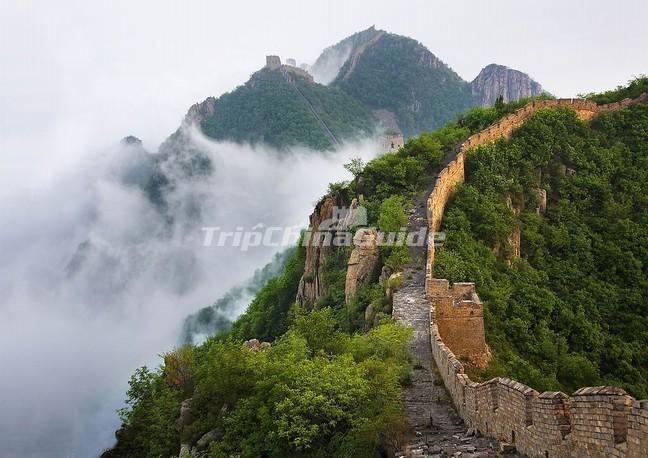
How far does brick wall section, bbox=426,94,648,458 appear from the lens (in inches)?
278

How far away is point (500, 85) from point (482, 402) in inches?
6535

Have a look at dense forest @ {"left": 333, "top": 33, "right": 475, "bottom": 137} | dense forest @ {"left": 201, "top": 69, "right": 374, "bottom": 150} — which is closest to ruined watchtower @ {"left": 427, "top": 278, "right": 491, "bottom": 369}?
dense forest @ {"left": 201, "top": 69, "right": 374, "bottom": 150}

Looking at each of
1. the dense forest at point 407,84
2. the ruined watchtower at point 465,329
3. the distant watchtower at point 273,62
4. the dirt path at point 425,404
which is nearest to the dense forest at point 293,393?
the dirt path at point 425,404

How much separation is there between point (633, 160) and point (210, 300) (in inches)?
3784

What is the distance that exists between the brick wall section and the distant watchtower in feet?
430

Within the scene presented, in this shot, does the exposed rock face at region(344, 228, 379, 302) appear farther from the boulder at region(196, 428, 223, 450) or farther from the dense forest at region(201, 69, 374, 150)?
the dense forest at region(201, 69, 374, 150)

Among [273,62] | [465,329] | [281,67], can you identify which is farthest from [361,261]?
[273,62]

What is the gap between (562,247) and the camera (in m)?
29.7

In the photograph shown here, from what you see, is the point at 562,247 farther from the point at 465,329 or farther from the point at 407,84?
the point at 407,84

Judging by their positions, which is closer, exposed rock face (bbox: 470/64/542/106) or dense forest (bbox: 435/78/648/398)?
dense forest (bbox: 435/78/648/398)

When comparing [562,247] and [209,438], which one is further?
[562,247]

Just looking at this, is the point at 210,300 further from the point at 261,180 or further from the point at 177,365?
the point at 177,365

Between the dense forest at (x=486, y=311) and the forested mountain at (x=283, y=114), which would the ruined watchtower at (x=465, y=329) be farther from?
the forested mountain at (x=283, y=114)

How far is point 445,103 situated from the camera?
16688 cm
